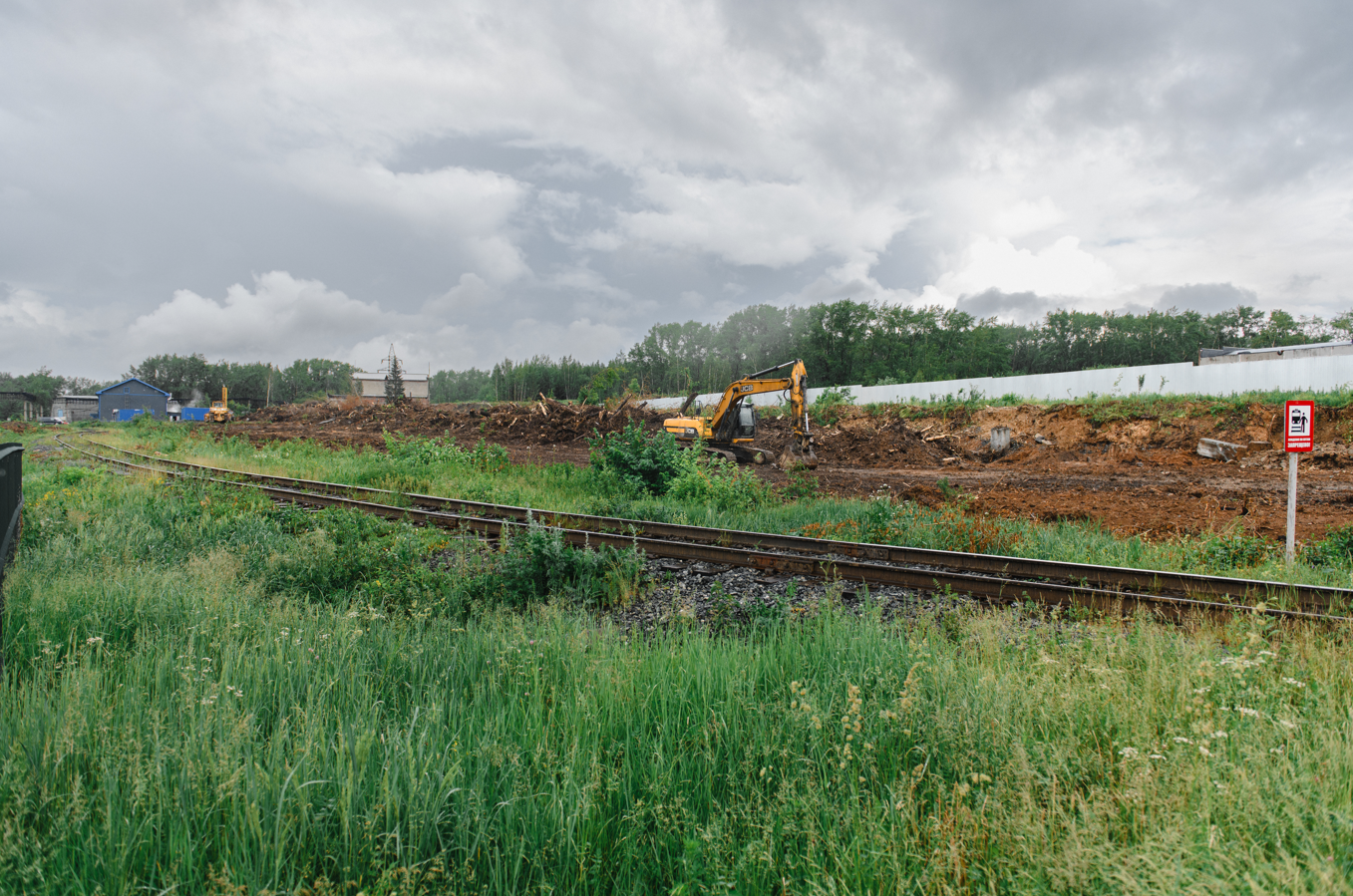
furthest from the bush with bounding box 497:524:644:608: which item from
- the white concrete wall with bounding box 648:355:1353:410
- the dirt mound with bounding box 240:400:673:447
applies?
the white concrete wall with bounding box 648:355:1353:410

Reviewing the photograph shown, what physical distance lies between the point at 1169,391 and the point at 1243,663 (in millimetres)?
34873

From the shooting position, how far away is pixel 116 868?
2.21 m

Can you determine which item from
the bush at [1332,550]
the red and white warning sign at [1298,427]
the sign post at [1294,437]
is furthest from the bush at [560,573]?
the bush at [1332,550]

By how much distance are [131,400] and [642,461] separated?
98934 millimetres

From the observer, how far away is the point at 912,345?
83.0m

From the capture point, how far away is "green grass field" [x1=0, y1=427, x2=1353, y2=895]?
2.27 m

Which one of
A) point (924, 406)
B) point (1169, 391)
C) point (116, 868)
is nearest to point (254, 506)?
point (116, 868)

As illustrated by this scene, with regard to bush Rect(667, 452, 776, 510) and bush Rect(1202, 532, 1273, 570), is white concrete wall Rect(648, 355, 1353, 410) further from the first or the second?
bush Rect(667, 452, 776, 510)

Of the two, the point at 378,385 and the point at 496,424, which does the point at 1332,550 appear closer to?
the point at 496,424

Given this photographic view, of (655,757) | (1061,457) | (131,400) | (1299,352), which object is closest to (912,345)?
(1299,352)

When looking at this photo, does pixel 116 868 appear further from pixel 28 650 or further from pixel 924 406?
pixel 924 406

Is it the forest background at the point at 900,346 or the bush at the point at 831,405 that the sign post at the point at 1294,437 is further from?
the forest background at the point at 900,346

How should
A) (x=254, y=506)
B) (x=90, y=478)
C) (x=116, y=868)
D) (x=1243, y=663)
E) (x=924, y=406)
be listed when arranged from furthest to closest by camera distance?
(x=924, y=406), (x=90, y=478), (x=254, y=506), (x=1243, y=663), (x=116, y=868)

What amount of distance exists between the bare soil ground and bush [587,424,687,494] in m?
4.35
